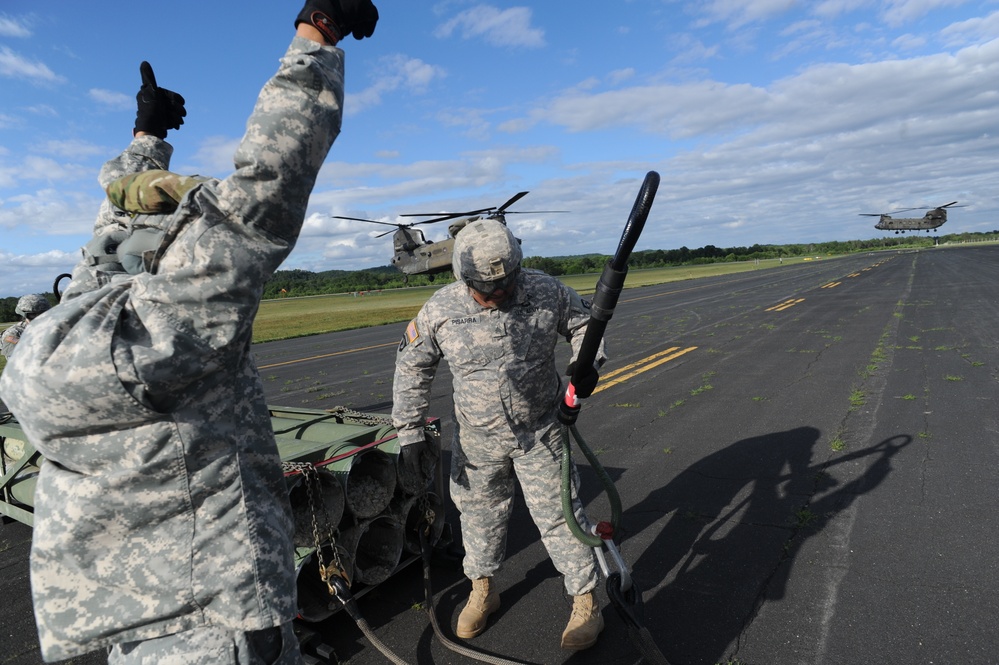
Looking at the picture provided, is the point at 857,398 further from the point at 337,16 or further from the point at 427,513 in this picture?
the point at 337,16

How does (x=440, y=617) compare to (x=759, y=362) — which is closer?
(x=440, y=617)

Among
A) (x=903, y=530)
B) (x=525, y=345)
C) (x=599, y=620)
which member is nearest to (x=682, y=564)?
(x=599, y=620)

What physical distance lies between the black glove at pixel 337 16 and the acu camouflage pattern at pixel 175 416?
8 cm

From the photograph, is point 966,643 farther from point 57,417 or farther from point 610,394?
point 610,394

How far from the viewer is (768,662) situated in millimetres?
3062

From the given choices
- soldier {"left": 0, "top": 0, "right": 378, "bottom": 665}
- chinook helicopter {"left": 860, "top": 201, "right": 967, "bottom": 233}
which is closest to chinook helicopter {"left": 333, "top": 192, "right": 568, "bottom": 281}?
soldier {"left": 0, "top": 0, "right": 378, "bottom": 665}

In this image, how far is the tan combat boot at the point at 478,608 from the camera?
3.44 m

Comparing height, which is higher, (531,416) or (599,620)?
(531,416)

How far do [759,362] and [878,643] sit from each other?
8643mm

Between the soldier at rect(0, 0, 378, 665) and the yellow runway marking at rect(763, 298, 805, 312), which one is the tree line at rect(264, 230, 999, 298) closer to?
the yellow runway marking at rect(763, 298, 805, 312)

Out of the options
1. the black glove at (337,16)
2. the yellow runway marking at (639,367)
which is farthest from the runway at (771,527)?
the black glove at (337,16)

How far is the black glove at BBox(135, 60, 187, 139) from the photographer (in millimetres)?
2609

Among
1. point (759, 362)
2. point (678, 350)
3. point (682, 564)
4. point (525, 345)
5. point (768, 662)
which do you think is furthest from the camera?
point (678, 350)

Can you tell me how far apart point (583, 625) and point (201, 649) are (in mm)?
2183
